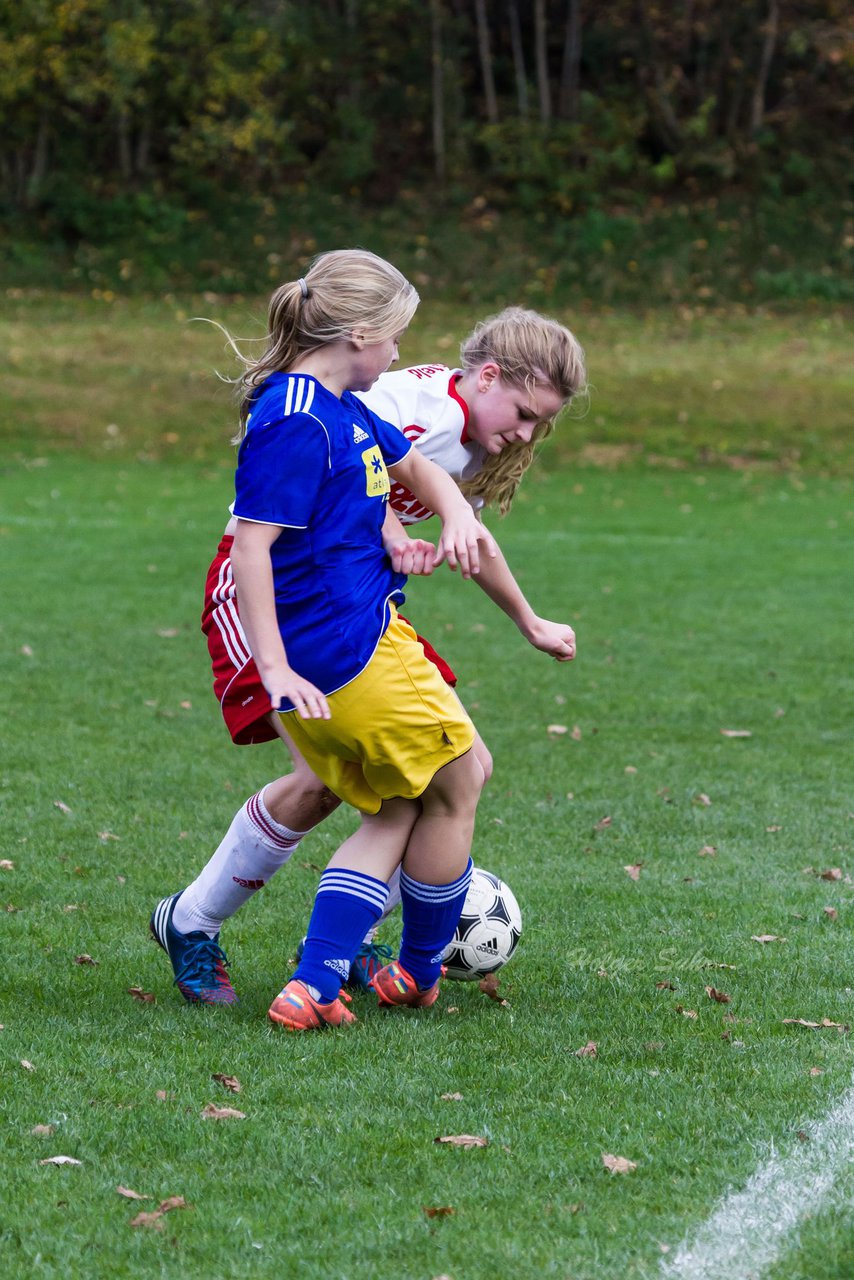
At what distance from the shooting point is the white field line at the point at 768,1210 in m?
2.71

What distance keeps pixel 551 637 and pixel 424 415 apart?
72 centimetres

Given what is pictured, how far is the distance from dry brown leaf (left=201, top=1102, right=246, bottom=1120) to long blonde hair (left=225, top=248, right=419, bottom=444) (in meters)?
1.58

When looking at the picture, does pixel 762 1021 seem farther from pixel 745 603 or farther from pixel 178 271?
pixel 178 271

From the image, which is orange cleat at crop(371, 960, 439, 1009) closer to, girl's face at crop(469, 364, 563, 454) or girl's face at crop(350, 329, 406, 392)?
girl's face at crop(469, 364, 563, 454)

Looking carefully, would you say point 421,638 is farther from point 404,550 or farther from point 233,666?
point 233,666

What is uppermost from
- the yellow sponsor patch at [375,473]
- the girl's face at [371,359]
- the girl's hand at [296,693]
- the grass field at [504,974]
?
the girl's face at [371,359]

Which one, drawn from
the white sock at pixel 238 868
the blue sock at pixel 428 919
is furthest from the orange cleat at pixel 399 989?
the white sock at pixel 238 868

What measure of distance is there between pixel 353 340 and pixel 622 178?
94.9 feet

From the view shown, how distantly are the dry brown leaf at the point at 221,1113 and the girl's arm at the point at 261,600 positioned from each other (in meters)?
0.89

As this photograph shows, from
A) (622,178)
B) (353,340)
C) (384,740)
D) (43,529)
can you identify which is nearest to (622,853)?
(384,740)

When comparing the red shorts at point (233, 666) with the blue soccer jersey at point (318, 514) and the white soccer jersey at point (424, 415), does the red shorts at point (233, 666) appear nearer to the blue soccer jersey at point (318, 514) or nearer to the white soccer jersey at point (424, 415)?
the blue soccer jersey at point (318, 514)

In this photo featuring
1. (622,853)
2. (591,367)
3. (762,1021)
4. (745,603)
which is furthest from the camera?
(591,367)

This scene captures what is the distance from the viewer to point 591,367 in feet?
81.0

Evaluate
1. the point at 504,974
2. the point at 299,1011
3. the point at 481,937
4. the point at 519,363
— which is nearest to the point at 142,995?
the point at 299,1011
